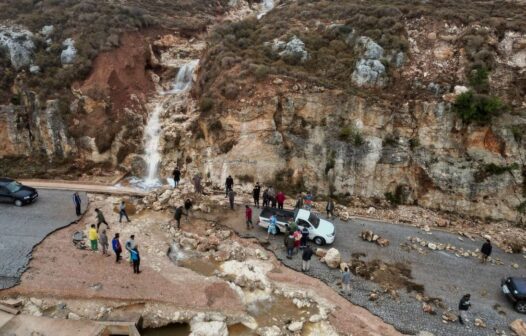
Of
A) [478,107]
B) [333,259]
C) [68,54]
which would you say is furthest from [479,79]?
[68,54]

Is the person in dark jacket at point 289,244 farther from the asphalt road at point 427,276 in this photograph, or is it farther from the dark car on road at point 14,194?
the dark car on road at point 14,194

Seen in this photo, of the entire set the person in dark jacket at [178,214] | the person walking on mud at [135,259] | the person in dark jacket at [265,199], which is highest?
the person in dark jacket at [265,199]

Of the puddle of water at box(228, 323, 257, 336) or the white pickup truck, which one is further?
the white pickup truck

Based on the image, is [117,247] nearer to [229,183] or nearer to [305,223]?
[229,183]

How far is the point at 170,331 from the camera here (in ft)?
48.4

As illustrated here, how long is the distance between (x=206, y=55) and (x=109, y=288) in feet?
71.2

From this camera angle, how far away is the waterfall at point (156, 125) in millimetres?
27889

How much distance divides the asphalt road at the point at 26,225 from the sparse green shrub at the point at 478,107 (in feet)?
78.9

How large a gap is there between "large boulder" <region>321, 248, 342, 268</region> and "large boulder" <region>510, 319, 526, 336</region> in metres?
7.13

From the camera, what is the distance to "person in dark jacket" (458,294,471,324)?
14836 mm

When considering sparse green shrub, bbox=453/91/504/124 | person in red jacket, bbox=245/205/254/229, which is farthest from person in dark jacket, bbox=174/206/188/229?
sparse green shrub, bbox=453/91/504/124

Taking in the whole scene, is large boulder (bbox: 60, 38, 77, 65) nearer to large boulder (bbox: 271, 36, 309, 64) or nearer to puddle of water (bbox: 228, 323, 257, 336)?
large boulder (bbox: 271, 36, 309, 64)

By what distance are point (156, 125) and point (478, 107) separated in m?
23.2

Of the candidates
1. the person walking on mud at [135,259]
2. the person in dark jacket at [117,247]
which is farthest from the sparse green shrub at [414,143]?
the person in dark jacket at [117,247]
